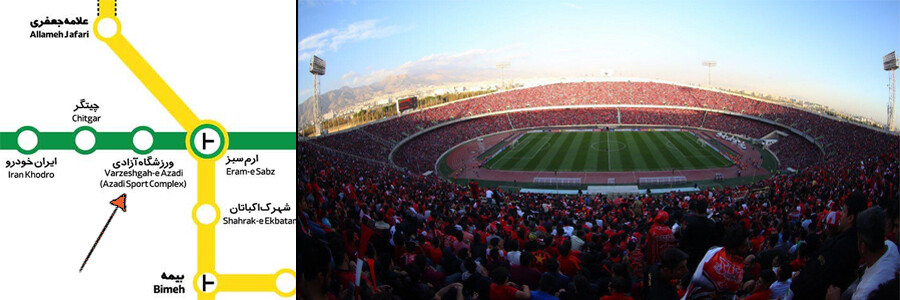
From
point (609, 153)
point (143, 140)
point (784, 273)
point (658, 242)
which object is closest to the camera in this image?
point (143, 140)

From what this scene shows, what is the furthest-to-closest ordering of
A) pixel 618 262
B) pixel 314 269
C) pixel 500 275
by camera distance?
pixel 618 262
pixel 500 275
pixel 314 269

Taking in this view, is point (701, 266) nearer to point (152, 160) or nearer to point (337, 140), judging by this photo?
point (152, 160)

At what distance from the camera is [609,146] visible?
122ft

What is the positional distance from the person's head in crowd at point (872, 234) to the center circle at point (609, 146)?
114 ft

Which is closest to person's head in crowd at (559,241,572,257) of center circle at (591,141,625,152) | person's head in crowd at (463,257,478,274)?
person's head in crowd at (463,257,478,274)

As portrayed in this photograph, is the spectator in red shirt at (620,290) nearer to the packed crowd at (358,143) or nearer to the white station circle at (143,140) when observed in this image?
the white station circle at (143,140)

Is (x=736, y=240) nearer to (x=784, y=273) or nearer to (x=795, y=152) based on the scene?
(x=784, y=273)

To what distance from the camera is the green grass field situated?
29.8m

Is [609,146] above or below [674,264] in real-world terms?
below

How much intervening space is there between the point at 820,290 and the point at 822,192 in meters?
10.1

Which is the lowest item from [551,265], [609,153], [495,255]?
[609,153]

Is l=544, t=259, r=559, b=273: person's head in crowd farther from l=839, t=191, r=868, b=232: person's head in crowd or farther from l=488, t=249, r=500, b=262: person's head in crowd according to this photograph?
l=839, t=191, r=868, b=232: person's head in crowd

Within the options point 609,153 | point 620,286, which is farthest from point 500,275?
point 609,153

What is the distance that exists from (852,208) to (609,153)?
3276cm
